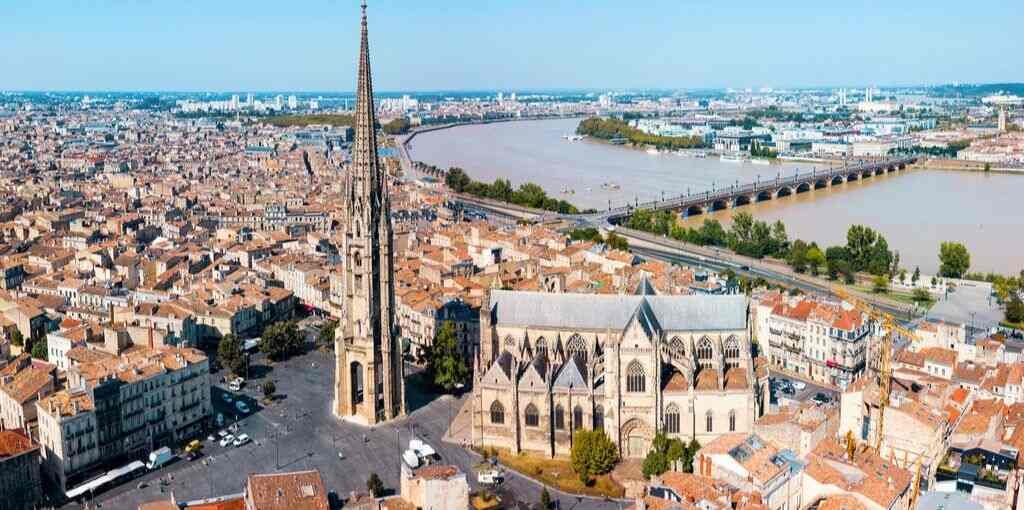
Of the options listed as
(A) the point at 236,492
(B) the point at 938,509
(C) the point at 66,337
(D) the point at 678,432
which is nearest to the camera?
(B) the point at 938,509

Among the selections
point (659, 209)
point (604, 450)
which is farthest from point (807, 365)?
point (659, 209)

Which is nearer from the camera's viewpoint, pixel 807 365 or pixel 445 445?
pixel 445 445

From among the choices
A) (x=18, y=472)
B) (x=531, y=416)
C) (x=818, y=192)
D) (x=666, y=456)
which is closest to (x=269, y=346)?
(x=18, y=472)

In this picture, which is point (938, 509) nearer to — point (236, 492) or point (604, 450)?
point (604, 450)

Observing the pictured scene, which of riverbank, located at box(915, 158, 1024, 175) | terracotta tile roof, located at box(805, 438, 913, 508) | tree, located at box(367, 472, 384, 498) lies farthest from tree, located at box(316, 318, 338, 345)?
riverbank, located at box(915, 158, 1024, 175)

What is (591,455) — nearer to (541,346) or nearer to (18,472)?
(541,346)

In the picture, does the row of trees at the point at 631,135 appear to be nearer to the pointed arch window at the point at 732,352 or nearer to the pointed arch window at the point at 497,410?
the pointed arch window at the point at 732,352
